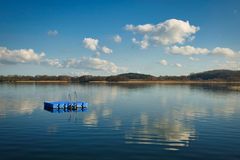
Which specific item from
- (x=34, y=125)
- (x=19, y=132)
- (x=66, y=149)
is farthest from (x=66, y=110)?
(x=66, y=149)

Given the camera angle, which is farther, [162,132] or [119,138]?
[162,132]

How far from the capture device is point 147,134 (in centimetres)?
3212

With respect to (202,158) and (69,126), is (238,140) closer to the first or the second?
(202,158)

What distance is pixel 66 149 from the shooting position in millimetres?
25312

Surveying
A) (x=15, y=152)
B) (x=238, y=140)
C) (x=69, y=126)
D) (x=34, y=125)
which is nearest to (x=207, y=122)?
(x=238, y=140)

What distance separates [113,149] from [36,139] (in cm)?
827

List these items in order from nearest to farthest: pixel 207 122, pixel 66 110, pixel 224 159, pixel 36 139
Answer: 1. pixel 224 159
2. pixel 36 139
3. pixel 207 122
4. pixel 66 110

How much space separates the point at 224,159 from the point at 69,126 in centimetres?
1992

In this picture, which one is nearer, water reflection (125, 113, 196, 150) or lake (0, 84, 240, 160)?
lake (0, 84, 240, 160)

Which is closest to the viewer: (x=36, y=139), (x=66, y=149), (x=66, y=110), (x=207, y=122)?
(x=66, y=149)

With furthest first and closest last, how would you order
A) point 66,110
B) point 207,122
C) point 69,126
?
point 66,110, point 207,122, point 69,126

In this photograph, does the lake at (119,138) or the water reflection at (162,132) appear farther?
the water reflection at (162,132)

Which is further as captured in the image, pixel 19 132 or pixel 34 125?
pixel 34 125

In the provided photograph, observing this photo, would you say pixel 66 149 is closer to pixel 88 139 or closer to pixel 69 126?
pixel 88 139
